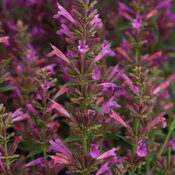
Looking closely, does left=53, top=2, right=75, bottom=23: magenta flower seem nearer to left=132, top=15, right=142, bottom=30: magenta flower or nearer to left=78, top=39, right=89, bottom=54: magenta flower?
left=78, top=39, right=89, bottom=54: magenta flower

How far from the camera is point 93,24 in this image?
82 cm

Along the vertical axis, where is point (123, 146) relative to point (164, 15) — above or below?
below

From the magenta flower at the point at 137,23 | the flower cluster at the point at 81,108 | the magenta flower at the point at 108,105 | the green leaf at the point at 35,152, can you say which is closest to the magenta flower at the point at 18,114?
the flower cluster at the point at 81,108

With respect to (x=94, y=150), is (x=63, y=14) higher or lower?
higher

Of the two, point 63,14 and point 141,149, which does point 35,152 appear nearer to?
point 141,149

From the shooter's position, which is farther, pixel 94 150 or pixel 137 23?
pixel 137 23

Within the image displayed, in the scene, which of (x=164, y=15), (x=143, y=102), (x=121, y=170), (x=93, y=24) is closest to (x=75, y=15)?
(x=93, y=24)

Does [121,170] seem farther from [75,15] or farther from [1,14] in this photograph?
[1,14]

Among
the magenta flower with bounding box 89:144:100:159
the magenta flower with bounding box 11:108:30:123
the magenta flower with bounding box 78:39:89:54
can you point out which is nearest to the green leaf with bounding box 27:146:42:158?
the magenta flower with bounding box 11:108:30:123

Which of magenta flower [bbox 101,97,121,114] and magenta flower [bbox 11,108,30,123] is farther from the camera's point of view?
magenta flower [bbox 11,108,30,123]

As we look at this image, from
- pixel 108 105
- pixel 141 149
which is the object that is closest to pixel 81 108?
pixel 108 105

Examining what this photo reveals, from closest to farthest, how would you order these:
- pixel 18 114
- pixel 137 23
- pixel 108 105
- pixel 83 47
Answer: pixel 83 47 → pixel 108 105 → pixel 18 114 → pixel 137 23

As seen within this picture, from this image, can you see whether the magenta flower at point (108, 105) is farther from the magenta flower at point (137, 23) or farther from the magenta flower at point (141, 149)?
the magenta flower at point (137, 23)

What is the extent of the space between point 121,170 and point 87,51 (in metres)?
0.33
